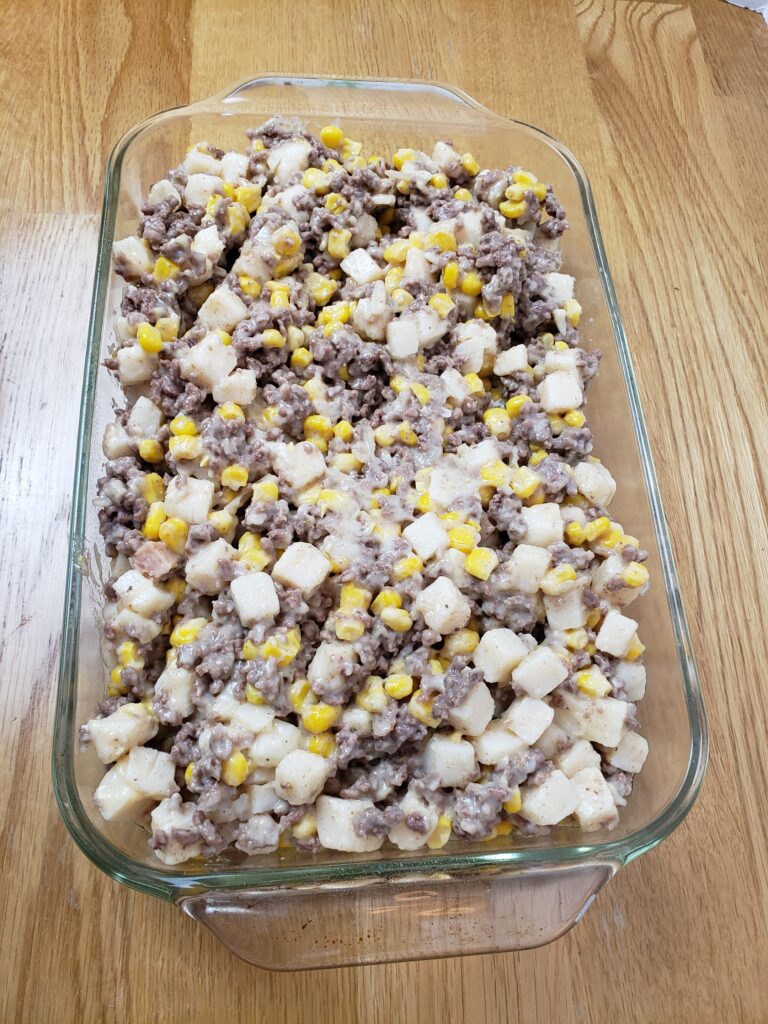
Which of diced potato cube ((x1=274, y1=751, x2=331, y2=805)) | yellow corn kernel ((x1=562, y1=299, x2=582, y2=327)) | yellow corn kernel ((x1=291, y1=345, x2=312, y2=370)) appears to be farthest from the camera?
yellow corn kernel ((x1=562, y1=299, x2=582, y2=327))

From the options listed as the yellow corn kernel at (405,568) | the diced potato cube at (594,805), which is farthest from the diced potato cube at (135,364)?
the diced potato cube at (594,805)

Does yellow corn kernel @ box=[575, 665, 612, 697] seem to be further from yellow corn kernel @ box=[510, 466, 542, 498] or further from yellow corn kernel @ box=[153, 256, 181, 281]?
yellow corn kernel @ box=[153, 256, 181, 281]

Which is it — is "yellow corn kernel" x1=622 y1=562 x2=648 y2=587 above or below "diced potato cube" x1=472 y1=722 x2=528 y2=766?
above

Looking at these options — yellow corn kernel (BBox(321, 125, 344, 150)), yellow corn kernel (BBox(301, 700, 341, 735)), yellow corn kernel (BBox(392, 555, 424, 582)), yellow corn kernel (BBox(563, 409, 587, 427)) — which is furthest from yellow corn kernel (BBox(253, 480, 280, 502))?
yellow corn kernel (BBox(321, 125, 344, 150))

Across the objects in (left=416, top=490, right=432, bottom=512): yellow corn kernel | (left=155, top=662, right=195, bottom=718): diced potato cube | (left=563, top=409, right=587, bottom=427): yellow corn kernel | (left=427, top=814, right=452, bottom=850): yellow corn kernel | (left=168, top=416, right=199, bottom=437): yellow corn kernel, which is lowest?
(left=427, top=814, right=452, bottom=850): yellow corn kernel

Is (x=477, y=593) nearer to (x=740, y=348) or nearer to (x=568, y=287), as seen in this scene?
(x=568, y=287)

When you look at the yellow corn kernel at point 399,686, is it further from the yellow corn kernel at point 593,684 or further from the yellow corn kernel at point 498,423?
the yellow corn kernel at point 498,423

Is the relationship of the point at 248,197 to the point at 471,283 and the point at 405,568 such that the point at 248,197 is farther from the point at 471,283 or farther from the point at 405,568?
the point at 405,568

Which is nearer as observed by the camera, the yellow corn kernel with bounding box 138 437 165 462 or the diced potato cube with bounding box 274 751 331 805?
the diced potato cube with bounding box 274 751 331 805

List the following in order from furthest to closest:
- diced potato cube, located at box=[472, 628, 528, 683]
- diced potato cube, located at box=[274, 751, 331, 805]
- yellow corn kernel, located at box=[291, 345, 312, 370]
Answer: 1. yellow corn kernel, located at box=[291, 345, 312, 370]
2. diced potato cube, located at box=[472, 628, 528, 683]
3. diced potato cube, located at box=[274, 751, 331, 805]

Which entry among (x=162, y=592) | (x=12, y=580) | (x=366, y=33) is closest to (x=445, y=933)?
(x=162, y=592)
